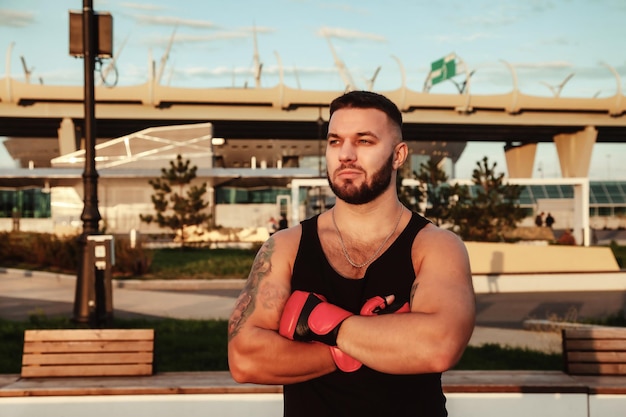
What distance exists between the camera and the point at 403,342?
2.05 m

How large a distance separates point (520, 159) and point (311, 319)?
250 ft

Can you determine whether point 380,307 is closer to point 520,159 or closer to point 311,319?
point 311,319

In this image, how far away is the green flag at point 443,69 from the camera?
65312mm

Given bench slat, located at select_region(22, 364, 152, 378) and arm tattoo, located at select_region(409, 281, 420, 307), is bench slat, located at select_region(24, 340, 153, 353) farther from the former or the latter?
arm tattoo, located at select_region(409, 281, 420, 307)

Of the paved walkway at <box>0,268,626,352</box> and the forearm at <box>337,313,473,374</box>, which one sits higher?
the forearm at <box>337,313,473,374</box>

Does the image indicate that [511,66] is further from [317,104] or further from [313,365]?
[313,365]

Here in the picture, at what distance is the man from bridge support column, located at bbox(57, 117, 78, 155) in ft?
186

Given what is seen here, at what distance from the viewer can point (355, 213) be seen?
7.83ft

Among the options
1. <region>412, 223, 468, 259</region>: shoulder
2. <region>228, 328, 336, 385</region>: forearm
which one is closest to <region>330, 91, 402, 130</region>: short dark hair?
<region>412, 223, 468, 259</region>: shoulder

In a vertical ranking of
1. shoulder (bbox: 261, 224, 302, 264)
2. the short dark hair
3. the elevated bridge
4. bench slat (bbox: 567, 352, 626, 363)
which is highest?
the elevated bridge

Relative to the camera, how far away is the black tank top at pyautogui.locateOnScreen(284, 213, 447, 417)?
7.38 ft

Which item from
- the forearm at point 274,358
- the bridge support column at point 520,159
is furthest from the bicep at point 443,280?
the bridge support column at point 520,159

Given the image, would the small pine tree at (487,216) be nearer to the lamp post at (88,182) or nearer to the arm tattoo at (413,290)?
the lamp post at (88,182)

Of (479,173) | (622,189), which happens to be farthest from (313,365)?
(622,189)
